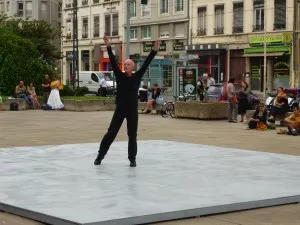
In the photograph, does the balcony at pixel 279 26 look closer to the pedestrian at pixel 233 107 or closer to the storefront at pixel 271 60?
the storefront at pixel 271 60

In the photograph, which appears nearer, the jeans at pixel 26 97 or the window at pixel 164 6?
the jeans at pixel 26 97

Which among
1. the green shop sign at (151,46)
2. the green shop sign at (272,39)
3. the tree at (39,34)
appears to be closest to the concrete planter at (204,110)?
the green shop sign at (272,39)

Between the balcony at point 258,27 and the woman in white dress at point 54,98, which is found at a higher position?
the balcony at point 258,27

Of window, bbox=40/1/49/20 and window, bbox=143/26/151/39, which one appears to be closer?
window, bbox=143/26/151/39

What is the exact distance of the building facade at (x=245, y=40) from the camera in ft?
160

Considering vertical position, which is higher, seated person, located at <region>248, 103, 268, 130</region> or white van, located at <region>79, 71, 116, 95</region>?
white van, located at <region>79, 71, 116, 95</region>

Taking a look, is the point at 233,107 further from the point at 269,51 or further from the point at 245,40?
the point at 245,40

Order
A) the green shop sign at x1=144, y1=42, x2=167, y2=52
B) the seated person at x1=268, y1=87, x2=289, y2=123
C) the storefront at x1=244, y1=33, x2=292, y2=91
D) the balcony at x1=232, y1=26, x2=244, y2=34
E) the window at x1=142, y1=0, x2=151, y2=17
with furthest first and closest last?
the window at x1=142, y1=0, x2=151, y2=17 → the green shop sign at x1=144, y1=42, x2=167, y2=52 → the balcony at x1=232, y1=26, x2=244, y2=34 → the storefront at x1=244, y1=33, x2=292, y2=91 → the seated person at x1=268, y1=87, x2=289, y2=123

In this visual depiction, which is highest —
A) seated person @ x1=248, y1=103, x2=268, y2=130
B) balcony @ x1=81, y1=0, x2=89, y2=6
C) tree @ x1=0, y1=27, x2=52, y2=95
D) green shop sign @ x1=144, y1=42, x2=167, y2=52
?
balcony @ x1=81, y1=0, x2=89, y2=6

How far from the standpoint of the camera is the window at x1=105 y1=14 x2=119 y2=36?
66.0 m

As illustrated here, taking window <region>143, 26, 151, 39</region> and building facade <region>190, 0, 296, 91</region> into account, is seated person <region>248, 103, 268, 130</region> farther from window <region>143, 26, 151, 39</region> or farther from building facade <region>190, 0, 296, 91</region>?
window <region>143, 26, 151, 39</region>

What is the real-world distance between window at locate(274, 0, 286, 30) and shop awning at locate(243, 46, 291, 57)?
150 centimetres

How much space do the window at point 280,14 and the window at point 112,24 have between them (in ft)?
66.3

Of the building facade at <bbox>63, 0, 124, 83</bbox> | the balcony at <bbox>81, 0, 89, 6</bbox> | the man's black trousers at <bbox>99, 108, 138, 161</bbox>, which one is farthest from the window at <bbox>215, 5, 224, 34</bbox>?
the man's black trousers at <bbox>99, 108, 138, 161</bbox>
